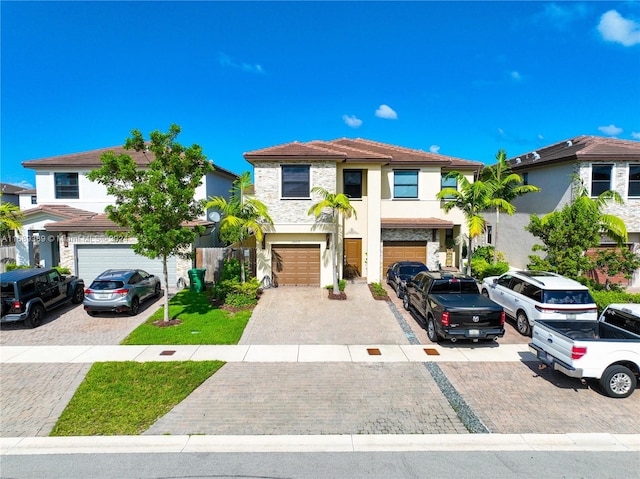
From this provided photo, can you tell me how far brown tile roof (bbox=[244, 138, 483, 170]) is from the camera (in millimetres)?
16297

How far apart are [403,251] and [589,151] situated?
978cm

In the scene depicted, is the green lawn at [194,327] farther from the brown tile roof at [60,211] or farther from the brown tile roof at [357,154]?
the brown tile roof at [60,211]

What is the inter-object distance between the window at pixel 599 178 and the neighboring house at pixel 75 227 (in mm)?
18143

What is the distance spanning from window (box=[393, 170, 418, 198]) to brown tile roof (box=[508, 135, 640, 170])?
260 inches

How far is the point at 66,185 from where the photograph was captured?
20531 mm

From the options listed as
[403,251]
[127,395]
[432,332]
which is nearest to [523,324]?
[432,332]

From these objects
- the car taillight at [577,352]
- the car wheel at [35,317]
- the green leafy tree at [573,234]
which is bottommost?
the car wheel at [35,317]

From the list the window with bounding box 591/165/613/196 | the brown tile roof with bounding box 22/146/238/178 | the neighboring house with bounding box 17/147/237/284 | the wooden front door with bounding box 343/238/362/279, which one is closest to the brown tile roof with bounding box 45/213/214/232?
the neighboring house with bounding box 17/147/237/284

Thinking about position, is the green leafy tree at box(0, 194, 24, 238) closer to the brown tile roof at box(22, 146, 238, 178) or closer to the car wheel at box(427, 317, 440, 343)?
the brown tile roof at box(22, 146, 238, 178)

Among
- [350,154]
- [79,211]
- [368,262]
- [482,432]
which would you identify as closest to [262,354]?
[482,432]

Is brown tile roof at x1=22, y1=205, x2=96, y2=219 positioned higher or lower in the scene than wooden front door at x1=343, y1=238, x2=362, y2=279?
higher

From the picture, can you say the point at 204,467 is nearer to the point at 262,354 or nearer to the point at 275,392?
the point at 275,392

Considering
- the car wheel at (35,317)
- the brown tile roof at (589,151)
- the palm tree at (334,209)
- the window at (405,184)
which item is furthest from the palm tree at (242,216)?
the brown tile roof at (589,151)

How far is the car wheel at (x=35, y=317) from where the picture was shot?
12.2m
